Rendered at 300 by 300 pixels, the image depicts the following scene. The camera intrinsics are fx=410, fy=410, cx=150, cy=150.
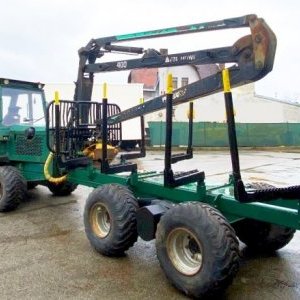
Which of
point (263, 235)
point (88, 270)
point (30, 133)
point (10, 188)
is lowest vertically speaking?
point (88, 270)

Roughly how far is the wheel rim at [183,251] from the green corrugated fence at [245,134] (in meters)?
22.7

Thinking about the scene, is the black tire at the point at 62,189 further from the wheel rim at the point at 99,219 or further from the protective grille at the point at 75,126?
the wheel rim at the point at 99,219

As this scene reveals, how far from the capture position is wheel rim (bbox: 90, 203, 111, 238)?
17.3 feet

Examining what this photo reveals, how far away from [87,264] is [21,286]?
87cm

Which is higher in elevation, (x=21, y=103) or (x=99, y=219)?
(x=21, y=103)

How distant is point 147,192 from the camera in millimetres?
5379

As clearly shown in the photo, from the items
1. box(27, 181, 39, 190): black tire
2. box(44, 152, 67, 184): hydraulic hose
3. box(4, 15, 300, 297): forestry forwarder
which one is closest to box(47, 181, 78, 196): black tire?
box(27, 181, 39, 190): black tire

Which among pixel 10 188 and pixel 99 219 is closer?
pixel 99 219

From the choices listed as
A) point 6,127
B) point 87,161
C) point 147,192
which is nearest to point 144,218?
point 147,192

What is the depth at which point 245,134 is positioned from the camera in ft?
93.7

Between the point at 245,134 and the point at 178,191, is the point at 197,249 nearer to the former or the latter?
the point at 178,191

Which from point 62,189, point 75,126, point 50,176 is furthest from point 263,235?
point 62,189

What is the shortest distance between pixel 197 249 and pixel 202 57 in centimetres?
228

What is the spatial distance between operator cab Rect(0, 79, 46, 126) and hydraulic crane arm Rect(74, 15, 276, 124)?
1886mm
